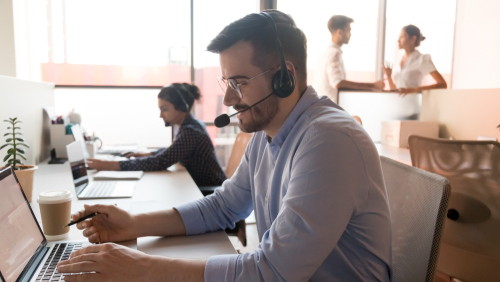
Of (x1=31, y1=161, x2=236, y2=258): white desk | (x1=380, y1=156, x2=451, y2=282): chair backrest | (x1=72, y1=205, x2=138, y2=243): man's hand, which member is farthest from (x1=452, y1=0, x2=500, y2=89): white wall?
(x1=72, y1=205, x2=138, y2=243): man's hand

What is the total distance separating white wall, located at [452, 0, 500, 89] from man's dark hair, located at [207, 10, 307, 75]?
3.70 meters

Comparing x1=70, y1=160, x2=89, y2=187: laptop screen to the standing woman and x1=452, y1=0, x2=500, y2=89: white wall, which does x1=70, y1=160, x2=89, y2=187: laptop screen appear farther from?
x1=452, y1=0, x2=500, y2=89: white wall

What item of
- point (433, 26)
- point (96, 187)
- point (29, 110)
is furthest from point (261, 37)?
point (433, 26)

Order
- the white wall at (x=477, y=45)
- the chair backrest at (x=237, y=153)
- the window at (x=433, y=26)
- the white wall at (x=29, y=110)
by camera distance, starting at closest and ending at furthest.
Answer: the white wall at (x=29, y=110) < the chair backrest at (x=237, y=153) < the white wall at (x=477, y=45) < the window at (x=433, y=26)

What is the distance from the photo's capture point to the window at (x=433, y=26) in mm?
4051

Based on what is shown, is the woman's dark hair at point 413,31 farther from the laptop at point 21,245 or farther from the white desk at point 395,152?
the laptop at point 21,245

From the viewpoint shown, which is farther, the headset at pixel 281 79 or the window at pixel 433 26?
the window at pixel 433 26

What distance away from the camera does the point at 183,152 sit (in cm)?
208

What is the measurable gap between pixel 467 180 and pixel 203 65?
2.53 metres

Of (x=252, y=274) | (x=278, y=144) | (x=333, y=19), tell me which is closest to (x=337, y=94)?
(x=333, y=19)

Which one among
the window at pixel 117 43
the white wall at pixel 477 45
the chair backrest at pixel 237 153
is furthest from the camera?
the white wall at pixel 477 45

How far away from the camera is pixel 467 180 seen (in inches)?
61.6

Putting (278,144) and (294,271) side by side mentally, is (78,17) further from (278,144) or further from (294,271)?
(294,271)

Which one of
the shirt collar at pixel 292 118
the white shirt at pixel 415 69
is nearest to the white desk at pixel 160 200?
the shirt collar at pixel 292 118
